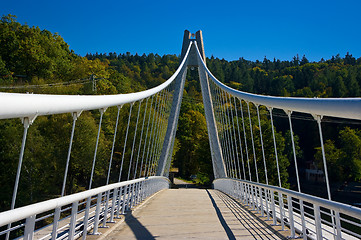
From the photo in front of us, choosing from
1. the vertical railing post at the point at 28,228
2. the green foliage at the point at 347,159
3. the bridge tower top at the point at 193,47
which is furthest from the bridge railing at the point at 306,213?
the green foliage at the point at 347,159

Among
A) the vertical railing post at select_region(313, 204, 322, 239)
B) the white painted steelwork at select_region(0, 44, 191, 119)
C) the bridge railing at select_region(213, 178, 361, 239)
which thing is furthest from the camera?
the vertical railing post at select_region(313, 204, 322, 239)

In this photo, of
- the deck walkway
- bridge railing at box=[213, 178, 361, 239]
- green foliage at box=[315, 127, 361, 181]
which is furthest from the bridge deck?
green foliage at box=[315, 127, 361, 181]

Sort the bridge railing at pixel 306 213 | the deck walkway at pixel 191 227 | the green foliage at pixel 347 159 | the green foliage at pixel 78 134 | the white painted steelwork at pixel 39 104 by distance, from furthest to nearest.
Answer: the green foliage at pixel 347 159 → the green foliage at pixel 78 134 → the deck walkway at pixel 191 227 → the bridge railing at pixel 306 213 → the white painted steelwork at pixel 39 104

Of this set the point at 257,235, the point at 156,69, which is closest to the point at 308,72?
the point at 156,69

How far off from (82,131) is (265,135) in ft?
55.7

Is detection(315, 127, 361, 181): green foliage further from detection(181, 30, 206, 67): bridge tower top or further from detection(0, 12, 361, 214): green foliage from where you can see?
detection(181, 30, 206, 67): bridge tower top

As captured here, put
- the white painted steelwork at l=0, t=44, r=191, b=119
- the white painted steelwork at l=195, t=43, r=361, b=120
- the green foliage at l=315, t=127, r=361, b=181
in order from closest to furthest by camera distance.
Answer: the white painted steelwork at l=0, t=44, r=191, b=119 < the white painted steelwork at l=195, t=43, r=361, b=120 < the green foliage at l=315, t=127, r=361, b=181

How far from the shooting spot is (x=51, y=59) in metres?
37.0

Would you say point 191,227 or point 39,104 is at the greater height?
point 39,104

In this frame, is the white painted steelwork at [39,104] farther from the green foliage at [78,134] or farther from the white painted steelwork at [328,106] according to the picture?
the green foliage at [78,134]

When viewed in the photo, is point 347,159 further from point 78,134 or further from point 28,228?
point 28,228

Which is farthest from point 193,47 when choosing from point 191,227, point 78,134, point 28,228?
point 28,228

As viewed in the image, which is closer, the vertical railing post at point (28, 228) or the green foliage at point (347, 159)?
the vertical railing post at point (28, 228)

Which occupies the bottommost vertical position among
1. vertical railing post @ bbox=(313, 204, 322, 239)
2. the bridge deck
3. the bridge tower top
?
the bridge deck
